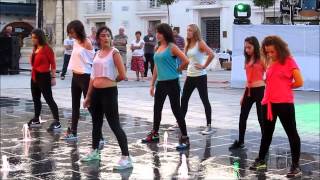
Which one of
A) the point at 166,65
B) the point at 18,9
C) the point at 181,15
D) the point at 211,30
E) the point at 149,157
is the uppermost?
the point at 18,9

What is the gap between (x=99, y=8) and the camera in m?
44.1

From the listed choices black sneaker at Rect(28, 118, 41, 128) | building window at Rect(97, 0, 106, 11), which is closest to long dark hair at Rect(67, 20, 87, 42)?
black sneaker at Rect(28, 118, 41, 128)

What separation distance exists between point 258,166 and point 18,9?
156 ft

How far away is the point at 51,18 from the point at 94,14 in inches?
183

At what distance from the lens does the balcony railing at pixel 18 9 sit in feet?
167

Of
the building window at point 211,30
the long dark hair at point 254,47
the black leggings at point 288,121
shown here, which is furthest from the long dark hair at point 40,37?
the building window at point 211,30

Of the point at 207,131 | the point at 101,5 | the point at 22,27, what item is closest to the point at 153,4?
the point at 101,5

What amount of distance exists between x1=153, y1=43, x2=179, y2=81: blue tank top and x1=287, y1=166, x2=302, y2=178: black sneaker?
7.01ft

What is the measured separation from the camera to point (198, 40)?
8.80m

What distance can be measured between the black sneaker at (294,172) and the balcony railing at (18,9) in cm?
4688

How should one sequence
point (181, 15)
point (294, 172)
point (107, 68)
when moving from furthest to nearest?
point (181, 15) < point (107, 68) < point (294, 172)

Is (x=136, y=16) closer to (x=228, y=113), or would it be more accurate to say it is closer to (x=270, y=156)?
(x=228, y=113)

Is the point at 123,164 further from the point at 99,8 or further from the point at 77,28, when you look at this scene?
the point at 99,8

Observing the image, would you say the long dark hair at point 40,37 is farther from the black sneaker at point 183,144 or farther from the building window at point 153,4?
the building window at point 153,4
